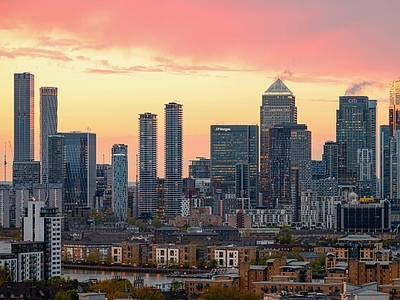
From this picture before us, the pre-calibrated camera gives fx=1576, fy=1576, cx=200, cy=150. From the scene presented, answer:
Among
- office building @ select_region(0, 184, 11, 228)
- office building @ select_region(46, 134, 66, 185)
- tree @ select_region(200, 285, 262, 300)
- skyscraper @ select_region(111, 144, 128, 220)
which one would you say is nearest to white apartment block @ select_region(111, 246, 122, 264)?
tree @ select_region(200, 285, 262, 300)

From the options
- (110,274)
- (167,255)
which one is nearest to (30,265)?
(110,274)

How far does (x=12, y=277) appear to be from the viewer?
4588 centimetres

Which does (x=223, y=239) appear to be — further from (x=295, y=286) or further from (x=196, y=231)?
(x=295, y=286)

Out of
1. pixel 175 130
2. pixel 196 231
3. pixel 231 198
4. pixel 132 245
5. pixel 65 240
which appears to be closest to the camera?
pixel 132 245

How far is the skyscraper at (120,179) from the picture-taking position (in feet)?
405

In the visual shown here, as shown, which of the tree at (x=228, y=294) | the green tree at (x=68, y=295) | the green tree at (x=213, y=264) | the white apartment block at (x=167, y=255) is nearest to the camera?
the green tree at (x=68, y=295)

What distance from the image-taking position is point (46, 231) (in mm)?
49281

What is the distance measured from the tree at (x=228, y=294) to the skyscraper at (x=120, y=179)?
262ft

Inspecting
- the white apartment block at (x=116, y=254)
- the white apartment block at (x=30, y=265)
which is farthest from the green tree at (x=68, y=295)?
the white apartment block at (x=116, y=254)

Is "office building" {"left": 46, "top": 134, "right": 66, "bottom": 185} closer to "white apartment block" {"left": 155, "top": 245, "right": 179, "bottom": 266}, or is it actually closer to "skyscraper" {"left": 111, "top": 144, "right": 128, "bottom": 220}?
"skyscraper" {"left": 111, "top": 144, "right": 128, "bottom": 220}

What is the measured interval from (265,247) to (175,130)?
6437 cm

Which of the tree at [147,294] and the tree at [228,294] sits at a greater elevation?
the tree at [147,294]

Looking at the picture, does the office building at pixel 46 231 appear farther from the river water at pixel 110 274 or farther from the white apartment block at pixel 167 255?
the white apartment block at pixel 167 255

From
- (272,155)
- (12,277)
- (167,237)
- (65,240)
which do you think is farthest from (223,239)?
(272,155)
